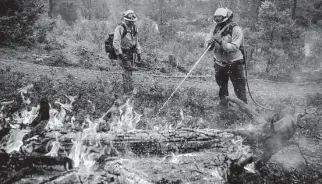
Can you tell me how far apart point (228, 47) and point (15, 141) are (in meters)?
4.52

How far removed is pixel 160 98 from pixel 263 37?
5.73 m

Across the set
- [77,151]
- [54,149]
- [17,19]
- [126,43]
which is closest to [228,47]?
[126,43]

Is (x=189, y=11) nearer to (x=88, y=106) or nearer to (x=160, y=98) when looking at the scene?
(x=160, y=98)

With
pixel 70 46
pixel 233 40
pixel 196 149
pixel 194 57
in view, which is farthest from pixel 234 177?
pixel 70 46

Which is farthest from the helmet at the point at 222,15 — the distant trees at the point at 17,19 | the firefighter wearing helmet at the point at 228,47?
the distant trees at the point at 17,19

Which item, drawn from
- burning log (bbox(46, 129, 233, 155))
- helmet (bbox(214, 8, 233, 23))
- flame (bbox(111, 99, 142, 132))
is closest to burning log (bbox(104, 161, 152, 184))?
burning log (bbox(46, 129, 233, 155))

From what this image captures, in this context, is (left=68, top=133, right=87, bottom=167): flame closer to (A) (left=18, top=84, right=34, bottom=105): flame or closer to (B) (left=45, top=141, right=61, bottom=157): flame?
(B) (left=45, top=141, right=61, bottom=157): flame

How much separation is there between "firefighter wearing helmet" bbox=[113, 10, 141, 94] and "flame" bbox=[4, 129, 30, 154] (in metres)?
3.30

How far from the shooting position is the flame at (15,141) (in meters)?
4.16

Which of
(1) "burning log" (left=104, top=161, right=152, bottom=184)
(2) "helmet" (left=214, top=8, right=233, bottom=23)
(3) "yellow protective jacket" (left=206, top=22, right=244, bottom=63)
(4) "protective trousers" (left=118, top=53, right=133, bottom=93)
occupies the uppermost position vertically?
(2) "helmet" (left=214, top=8, right=233, bottom=23)

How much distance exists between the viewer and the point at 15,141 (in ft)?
13.9

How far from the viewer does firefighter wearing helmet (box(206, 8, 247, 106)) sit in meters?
6.27

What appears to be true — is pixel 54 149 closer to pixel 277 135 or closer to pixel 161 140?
pixel 161 140

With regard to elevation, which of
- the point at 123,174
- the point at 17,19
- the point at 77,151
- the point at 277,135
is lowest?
the point at 123,174
